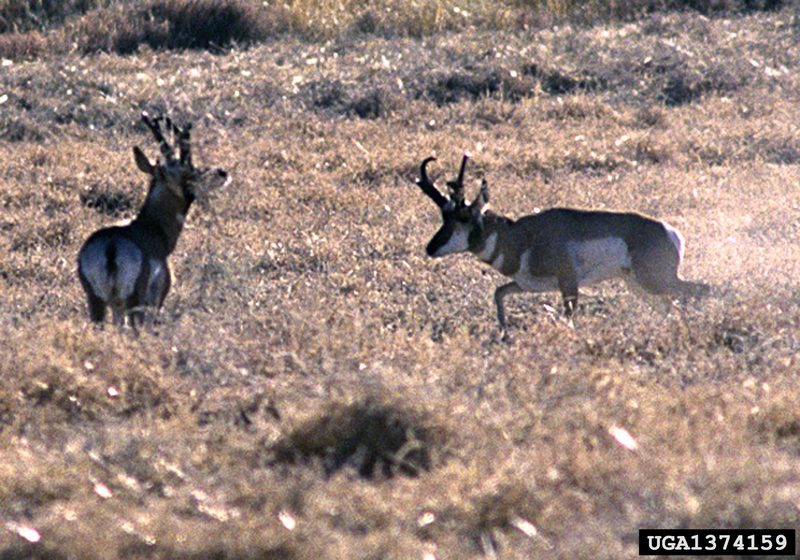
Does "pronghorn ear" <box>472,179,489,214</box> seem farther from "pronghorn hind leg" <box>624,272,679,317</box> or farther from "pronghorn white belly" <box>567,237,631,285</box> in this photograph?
"pronghorn hind leg" <box>624,272,679,317</box>

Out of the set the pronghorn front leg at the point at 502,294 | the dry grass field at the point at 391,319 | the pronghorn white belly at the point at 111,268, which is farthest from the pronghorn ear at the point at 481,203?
the pronghorn white belly at the point at 111,268

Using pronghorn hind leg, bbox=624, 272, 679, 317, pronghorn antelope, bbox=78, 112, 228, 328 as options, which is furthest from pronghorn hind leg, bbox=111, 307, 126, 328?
pronghorn hind leg, bbox=624, 272, 679, 317

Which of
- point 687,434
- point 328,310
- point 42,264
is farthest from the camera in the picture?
point 42,264

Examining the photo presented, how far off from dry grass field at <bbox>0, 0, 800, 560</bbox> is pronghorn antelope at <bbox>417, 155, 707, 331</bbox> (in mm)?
257

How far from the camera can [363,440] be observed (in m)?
6.02

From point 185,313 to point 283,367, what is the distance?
222 cm

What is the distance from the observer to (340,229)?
11.9m

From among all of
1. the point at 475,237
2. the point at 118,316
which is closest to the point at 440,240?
the point at 475,237

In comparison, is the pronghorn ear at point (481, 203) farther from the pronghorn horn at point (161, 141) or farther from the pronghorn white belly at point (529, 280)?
the pronghorn horn at point (161, 141)

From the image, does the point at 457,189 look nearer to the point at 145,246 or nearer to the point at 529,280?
the point at 529,280

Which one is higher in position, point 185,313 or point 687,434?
point 687,434

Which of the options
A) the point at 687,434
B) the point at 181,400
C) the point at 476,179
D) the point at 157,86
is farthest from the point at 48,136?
the point at 687,434

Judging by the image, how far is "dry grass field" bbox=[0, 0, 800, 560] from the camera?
17.2 feet

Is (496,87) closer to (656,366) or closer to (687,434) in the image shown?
(656,366)
